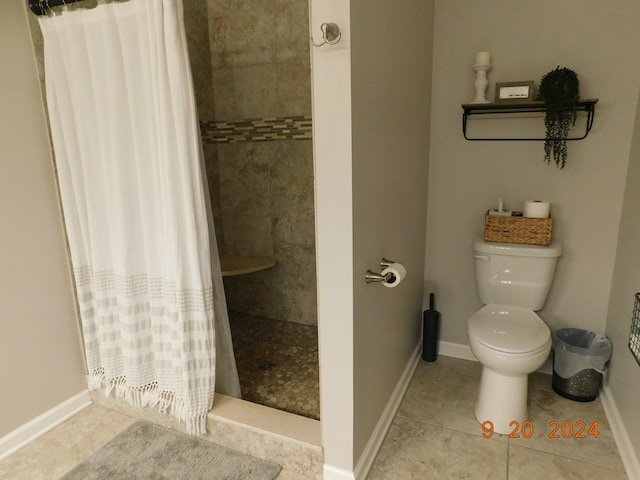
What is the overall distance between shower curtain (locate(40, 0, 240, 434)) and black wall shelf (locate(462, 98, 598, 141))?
56.7 inches

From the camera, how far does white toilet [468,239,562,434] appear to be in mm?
1771

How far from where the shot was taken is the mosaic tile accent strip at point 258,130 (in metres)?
2.72

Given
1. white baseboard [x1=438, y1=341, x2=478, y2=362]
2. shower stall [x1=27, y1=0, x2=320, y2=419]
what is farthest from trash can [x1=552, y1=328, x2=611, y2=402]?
shower stall [x1=27, y1=0, x2=320, y2=419]

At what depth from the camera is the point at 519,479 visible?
1612 mm

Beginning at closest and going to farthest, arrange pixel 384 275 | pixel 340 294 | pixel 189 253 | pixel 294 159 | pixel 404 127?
pixel 340 294, pixel 384 275, pixel 189 253, pixel 404 127, pixel 294 159

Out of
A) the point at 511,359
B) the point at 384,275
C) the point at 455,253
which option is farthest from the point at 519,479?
the point at 455,253

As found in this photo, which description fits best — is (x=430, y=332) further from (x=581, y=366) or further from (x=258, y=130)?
(x=258, y=130)

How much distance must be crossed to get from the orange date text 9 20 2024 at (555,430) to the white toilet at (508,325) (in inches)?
0.9

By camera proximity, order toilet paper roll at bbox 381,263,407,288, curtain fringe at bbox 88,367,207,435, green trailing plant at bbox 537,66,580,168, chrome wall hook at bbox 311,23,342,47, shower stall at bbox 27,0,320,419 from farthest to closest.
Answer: shower stall at bbox 27,0,320,419
green trailing plant at bbox 537,66,580,168
curtain fringe at bbox 88,367,207,435
toilet paper roll at bbox 381,263,407,288
chrome wall hook at bbox 311,23,342,47

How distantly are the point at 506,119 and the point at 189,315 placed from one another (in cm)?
186

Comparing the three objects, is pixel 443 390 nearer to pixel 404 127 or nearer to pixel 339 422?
pixel 339 422

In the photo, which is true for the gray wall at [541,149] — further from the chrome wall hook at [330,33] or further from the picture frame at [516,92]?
the chrome wall hook at [330,33]

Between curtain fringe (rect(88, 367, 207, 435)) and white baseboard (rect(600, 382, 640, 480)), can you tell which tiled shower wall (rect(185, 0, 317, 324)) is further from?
white baseboard (rect(600, 382, 640, 480))

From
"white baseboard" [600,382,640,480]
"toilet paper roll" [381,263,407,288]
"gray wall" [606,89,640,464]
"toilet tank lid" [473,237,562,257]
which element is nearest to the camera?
"toilet paper roll" [381,263,407,288]
